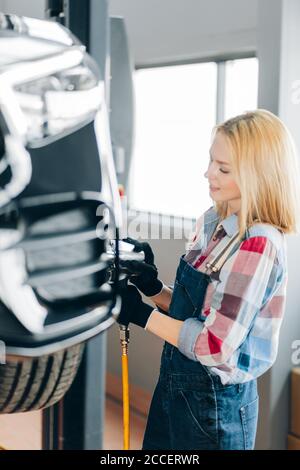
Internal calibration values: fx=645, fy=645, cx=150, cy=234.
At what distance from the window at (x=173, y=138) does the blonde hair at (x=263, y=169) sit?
0.28 ft

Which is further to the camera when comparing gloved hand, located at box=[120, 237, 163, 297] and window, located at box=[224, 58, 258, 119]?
window, located at box=[224, 58, 258, 119]

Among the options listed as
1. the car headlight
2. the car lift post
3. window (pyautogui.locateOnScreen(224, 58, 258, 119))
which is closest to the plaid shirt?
the car lift post

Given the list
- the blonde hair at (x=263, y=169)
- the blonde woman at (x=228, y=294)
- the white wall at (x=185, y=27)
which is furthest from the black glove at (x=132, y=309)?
the white wall at (x=185, y=27)

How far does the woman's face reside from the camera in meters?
0.63

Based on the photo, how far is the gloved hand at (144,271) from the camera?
22.8 inches

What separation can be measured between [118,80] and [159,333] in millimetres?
253

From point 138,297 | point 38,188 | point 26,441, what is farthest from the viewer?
point 26,441

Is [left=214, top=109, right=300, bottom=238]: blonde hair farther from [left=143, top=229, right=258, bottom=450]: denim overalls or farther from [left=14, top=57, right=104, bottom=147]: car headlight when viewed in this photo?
[left=14, top=57, right=104, bottom=147]: car headlight

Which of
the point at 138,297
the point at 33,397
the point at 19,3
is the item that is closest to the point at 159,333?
the point at 138,297

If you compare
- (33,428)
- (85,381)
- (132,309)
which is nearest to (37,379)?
(85,381)

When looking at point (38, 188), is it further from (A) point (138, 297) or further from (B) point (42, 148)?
A: (A) point (138, 297)

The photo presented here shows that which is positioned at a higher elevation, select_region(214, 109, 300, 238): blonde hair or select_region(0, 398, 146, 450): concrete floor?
select_region(214, 109, 300, 238): blonde hair

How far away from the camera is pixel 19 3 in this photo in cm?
55

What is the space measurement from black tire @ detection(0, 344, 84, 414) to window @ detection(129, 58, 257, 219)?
20 cm
